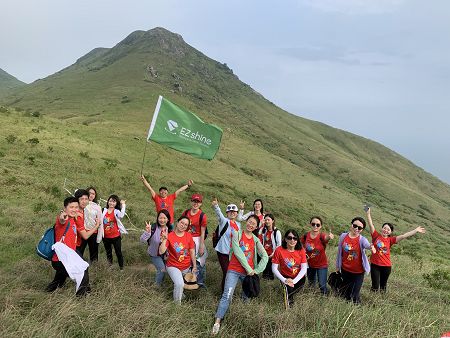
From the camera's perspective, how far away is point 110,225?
8.45m

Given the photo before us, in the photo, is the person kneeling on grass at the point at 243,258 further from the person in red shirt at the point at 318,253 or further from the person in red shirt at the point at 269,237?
the person in red shirt at the point at 269,237

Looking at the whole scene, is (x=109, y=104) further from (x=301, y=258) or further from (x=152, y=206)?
(x=301, y=258)

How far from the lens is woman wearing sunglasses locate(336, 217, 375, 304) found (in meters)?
7.49

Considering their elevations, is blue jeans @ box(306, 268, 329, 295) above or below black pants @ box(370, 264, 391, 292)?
below

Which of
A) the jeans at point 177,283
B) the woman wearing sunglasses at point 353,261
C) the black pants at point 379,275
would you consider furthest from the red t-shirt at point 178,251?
the black pants at point 379,275

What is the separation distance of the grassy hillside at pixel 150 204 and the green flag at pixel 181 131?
10.1 feet

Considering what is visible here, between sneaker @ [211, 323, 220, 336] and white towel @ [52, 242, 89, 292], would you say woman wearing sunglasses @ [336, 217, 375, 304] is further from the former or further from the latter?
white towel @ [52, 242, 89, 292]

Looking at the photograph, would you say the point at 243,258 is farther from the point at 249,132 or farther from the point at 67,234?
the point at 249,132

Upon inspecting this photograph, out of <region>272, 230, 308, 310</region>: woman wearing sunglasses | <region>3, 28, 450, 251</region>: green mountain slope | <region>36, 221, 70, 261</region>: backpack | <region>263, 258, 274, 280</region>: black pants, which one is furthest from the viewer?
<region>3, 28, 450, 251</region>: green mountain slope

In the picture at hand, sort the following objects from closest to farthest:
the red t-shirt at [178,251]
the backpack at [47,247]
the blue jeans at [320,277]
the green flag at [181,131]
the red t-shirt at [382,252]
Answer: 1. the backpack at [47,247]
2. the red t-shirt at [178,251]
3. the blue jeans at [320,277]
4. the red t-shirt at [382,252]
5. the green flag at [181,131]

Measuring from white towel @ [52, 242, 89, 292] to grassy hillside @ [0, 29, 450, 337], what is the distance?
0.38 metres

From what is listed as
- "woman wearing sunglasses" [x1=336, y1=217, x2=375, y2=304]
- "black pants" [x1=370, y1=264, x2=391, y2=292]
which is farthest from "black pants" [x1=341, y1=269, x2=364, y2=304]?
"black pants" [x1=370, y1=264, x2=391, y2=292]

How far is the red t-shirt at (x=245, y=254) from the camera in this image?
6711 mm

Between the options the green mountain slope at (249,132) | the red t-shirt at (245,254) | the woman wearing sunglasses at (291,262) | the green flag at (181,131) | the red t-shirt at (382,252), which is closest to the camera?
the red t-shirt at (245,254)
